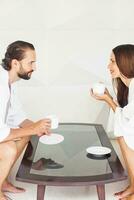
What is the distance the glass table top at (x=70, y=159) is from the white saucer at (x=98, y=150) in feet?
0.14

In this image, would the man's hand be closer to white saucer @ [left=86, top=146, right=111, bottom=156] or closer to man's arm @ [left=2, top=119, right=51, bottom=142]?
man's arm @ [left=2, top=119, right=51, bottom=142]

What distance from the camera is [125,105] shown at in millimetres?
2873

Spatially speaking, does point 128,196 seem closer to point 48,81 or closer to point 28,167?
point 28,167

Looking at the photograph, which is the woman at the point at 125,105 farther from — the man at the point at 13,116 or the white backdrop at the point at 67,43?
the white backdrop at the point at 67,43

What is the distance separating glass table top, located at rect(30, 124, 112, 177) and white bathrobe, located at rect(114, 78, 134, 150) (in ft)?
0.73

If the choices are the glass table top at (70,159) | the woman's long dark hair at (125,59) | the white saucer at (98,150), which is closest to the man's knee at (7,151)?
the glass table top at (70,159)

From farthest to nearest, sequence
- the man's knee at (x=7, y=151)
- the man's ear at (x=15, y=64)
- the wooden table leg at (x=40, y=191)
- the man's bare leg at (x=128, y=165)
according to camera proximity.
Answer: the man's ear at (x=15, y=64)
the man's bare leg at (x=128, y=165)
the man's knee at (x=7, y=151)
the wooden table leg at (x=40, y=191)

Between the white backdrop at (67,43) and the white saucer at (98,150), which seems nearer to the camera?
the white saucer at (98,150)

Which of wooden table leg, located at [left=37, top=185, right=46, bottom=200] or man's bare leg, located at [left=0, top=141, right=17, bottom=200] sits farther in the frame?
man's bare leg, located at [left=0, top=141, right=17, bottom=200]

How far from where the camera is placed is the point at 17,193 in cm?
263

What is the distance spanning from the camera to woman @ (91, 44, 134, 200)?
2576 millimetres

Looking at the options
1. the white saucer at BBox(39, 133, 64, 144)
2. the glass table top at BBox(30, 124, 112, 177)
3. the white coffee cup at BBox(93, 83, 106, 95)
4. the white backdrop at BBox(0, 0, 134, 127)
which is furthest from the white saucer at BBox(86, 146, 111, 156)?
the white backdrop at BBox(0, 0, 134, 127)

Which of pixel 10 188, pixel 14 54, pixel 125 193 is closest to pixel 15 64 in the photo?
pixel 14 54

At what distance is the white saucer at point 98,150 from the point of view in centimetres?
257
